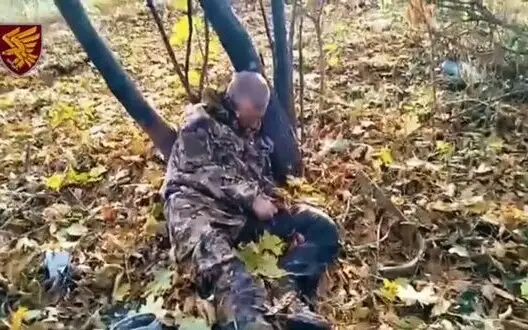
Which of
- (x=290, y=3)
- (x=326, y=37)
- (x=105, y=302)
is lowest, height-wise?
(x=105, y=302)

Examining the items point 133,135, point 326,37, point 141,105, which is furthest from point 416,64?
point 141,105

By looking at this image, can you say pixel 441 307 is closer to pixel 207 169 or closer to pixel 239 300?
pixel 239 300

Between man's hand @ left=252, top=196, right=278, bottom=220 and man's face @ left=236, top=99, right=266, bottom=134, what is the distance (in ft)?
0.74

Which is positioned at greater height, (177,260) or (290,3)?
(290,3)

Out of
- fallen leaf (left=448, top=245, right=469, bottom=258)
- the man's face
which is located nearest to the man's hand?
the man's face

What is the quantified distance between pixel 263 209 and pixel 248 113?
287 mm

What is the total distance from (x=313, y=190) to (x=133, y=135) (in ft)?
3.39

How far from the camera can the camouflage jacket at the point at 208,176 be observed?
2314 mm

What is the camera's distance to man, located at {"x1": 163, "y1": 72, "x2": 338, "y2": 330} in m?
2.29

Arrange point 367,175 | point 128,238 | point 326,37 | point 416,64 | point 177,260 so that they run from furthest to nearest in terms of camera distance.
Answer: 1. point 326,37
2. point 416,64
3. point 367,175
4. point 128,238
5. point 177,260

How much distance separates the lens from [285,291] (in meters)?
2.14

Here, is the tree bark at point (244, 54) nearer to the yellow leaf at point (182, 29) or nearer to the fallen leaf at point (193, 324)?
the yellow leaf at point (182, 29)

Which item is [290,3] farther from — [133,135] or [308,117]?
[133,135]

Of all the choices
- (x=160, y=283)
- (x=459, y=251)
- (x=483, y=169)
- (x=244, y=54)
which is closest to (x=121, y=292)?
(x=160, y=283)
